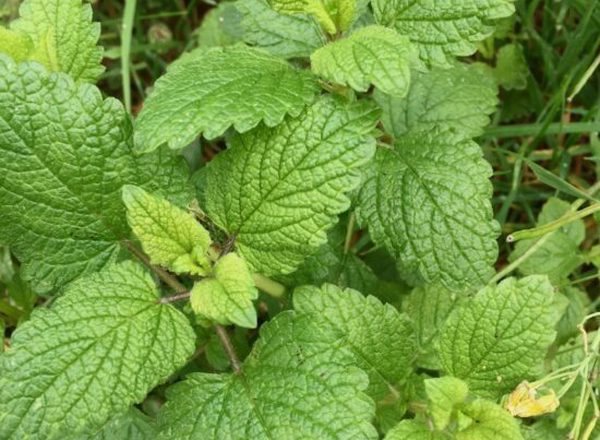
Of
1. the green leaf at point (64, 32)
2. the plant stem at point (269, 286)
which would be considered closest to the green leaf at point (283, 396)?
the plant stem at point (269, 286)

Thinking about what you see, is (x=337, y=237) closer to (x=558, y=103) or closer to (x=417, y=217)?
(x=417, y=217)

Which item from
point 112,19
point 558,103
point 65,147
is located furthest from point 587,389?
point 112,19

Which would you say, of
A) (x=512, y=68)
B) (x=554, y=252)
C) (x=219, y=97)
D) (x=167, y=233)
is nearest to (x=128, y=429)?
(x=167, y=233)

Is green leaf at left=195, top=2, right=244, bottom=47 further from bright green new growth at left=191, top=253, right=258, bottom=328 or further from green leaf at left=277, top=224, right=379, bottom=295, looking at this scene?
bright green new growth at left=191, top=253, right=258, bottom=328

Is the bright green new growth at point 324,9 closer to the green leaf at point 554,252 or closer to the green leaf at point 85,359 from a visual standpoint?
the green leaf at point 85,359

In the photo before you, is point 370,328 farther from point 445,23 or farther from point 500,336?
point 445,23
